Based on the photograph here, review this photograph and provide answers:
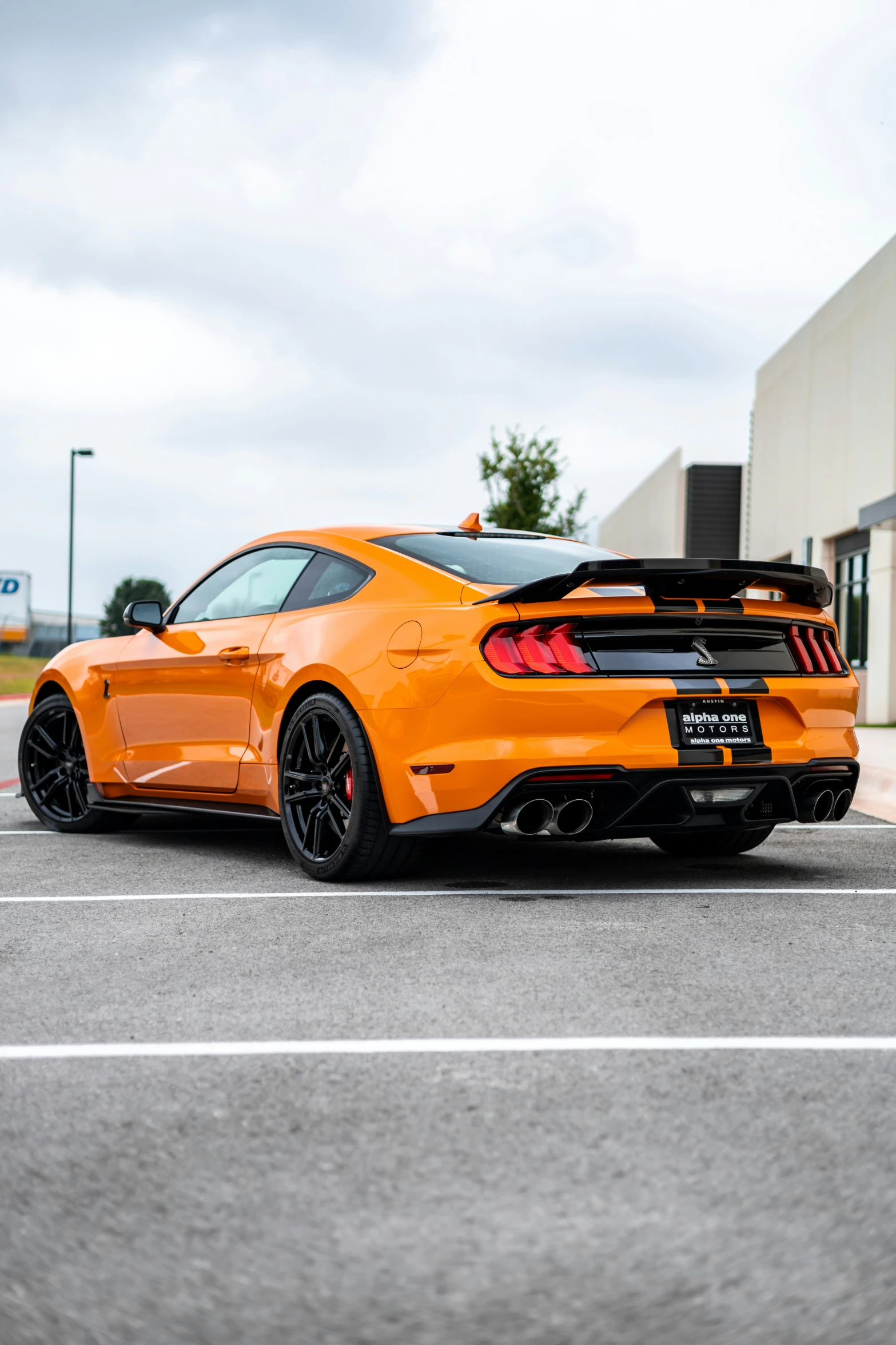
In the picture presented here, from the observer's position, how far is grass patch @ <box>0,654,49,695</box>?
1854 inches

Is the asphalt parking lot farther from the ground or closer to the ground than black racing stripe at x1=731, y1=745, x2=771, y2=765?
closer to the ground

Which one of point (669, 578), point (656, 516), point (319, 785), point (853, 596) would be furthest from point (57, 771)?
point (656, 516)

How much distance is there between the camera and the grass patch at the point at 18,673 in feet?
155

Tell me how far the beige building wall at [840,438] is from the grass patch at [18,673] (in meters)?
19.2

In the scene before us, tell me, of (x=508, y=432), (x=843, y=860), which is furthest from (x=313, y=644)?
(x=508, y=432)

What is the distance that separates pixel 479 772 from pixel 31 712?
392 centimetres

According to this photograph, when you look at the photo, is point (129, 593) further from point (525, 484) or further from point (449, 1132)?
point (449, 1132)

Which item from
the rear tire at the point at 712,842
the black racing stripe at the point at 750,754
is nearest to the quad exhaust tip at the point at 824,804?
the black racing stripe at the point at 750,754

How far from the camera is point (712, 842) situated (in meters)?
7.32

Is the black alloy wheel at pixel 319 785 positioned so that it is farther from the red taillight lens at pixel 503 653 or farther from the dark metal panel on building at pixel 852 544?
the dark metal panel on building at pixel 852 544

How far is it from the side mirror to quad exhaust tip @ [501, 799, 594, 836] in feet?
8.92

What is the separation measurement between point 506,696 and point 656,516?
149 feet

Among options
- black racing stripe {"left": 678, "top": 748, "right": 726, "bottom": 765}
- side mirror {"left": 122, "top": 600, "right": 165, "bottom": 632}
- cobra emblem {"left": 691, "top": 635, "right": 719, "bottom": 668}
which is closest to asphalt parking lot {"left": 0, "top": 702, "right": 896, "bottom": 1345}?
black racing stripe {"left": 678, "top": 748, "right": 726, "bottom": 765}

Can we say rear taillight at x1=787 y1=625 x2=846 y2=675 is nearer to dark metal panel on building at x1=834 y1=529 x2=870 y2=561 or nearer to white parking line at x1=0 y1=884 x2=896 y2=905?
white parking line at x1=0 y1=884 x2=896 y2=905
